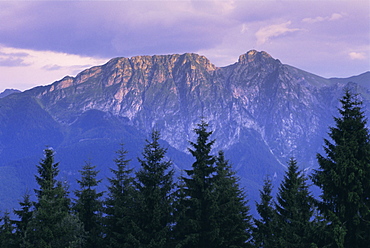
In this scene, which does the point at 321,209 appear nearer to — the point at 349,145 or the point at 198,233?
the point at 349,145

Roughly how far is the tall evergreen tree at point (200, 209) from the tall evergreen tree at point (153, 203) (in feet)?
4.76

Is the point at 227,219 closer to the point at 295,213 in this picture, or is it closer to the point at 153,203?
the point at 295,213

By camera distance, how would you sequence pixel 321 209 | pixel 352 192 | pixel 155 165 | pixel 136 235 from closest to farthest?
pixel 352 192 < pixel 321 209 < pixel 136 235 < pixel 155 165

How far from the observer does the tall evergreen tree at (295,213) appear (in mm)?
28453

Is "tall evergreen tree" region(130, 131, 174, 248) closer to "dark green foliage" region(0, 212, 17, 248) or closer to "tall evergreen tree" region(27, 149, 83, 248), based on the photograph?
"tall evergreen tree" region(27, 149, 83, 248)

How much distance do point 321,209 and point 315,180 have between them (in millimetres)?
1939

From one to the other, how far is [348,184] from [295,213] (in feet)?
29.5

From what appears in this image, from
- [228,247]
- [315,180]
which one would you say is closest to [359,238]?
[315,180]

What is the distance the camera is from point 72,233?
38125mm

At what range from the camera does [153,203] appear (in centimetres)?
3522

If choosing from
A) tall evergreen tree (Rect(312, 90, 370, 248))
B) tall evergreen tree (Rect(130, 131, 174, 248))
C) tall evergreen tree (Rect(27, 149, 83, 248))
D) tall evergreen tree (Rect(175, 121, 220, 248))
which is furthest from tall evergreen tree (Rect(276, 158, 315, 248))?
tall evergreen tree (Rect(27, 149, 83, 248))

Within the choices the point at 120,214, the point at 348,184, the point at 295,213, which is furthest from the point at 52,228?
the point at 348,184

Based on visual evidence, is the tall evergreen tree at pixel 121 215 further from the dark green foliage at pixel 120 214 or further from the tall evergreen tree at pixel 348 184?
the tall evergreen tree at pixel 348 184

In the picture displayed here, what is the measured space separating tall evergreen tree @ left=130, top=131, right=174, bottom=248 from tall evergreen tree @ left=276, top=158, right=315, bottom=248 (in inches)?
379
